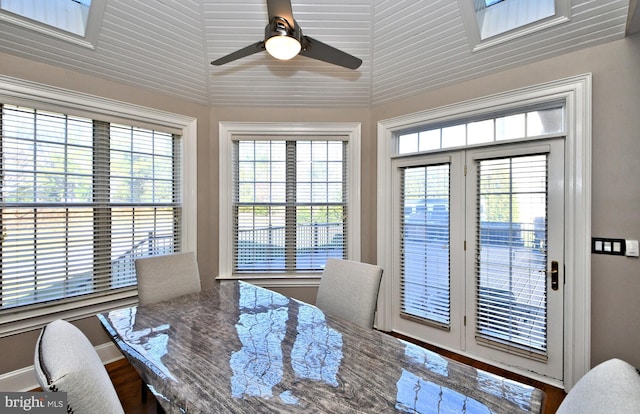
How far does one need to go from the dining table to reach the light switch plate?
1.70 metres

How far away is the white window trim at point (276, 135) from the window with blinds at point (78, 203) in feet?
1.57

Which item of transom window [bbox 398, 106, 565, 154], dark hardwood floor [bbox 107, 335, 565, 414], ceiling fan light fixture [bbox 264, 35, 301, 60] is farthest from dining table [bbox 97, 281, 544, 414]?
transom window [bbox 398, 106, 565, 154]

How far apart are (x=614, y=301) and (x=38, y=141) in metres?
4.49

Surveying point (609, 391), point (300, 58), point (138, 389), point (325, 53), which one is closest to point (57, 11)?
point (300, 58)

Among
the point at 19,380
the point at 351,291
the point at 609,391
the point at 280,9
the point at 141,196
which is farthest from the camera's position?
the point at 141,196

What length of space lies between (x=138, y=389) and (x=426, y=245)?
110 inches

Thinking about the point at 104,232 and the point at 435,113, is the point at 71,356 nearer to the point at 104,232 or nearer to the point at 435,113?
the point at 104,232

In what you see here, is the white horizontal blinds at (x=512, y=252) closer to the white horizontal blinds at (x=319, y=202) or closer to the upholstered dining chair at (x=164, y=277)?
the white horizontal blinds at (x=319, y=202)

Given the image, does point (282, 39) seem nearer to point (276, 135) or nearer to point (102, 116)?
point (276, 135)

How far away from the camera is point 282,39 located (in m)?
1.60

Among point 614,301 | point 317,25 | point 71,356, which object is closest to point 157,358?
point 71,356

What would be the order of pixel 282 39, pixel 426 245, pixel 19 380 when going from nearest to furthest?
pixel 282 39 < pixel 19 380 < pixel 426 245

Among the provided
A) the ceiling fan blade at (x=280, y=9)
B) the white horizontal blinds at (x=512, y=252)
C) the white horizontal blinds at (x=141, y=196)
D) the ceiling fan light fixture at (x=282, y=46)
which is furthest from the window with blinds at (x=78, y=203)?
the white horizontal blinds at (x=512, y=252)

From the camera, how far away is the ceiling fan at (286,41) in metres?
1.50
